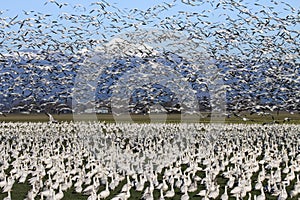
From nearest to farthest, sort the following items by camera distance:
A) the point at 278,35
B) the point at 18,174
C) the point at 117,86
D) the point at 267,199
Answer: the point at 267,199, the point at 18,174, the point at 278,35, the point at 117,86

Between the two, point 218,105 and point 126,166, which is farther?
point 218,105

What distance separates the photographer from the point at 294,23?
30.8 metres

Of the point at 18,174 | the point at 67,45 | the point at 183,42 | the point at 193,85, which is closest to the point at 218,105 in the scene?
the point at 193,85

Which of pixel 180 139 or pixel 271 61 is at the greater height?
pixel 271 61

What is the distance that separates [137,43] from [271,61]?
27.8 feet

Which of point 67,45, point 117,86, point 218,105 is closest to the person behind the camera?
point 67,45

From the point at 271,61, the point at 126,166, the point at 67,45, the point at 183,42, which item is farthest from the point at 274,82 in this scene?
the point at 126,166

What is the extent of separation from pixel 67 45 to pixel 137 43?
5163mm

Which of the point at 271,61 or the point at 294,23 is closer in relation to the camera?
the point at 294,23

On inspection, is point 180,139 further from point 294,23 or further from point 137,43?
point 294,23

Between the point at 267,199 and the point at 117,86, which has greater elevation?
the point at 117,86

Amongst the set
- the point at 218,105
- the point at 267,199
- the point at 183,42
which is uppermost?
→ the point at 183,42

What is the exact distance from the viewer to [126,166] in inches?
1022

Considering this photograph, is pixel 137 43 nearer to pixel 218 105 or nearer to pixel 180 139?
pixel 180 139
